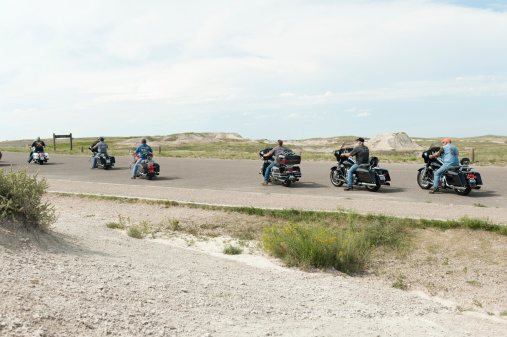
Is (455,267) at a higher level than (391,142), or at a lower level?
lower

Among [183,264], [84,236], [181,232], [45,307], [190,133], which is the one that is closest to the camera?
[45,307]

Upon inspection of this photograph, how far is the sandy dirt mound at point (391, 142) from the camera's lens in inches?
2232

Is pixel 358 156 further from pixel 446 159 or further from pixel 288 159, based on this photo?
pixel 446 159

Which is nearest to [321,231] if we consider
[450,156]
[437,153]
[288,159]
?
[450,156]

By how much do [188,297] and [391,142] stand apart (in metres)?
56.1

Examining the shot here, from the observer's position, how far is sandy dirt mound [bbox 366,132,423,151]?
5669 centimetres

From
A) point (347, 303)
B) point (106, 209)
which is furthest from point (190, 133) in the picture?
point (347, 303)

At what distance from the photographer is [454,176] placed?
13773 mm

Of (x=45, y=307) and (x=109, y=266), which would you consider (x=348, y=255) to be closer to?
(x=109, y=266)

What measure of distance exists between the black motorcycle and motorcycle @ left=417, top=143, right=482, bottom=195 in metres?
1.37

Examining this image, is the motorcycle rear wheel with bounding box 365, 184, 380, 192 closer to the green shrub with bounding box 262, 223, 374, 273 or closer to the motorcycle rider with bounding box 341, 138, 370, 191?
the motorcycle rider with bounding box 341, 138, 370, 191

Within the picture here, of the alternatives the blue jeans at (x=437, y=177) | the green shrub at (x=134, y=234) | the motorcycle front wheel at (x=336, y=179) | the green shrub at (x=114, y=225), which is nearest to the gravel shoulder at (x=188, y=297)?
the green shrub at (x=134, y=234)

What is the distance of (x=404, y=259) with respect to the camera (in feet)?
27.0

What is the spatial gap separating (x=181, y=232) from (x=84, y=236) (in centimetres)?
235
